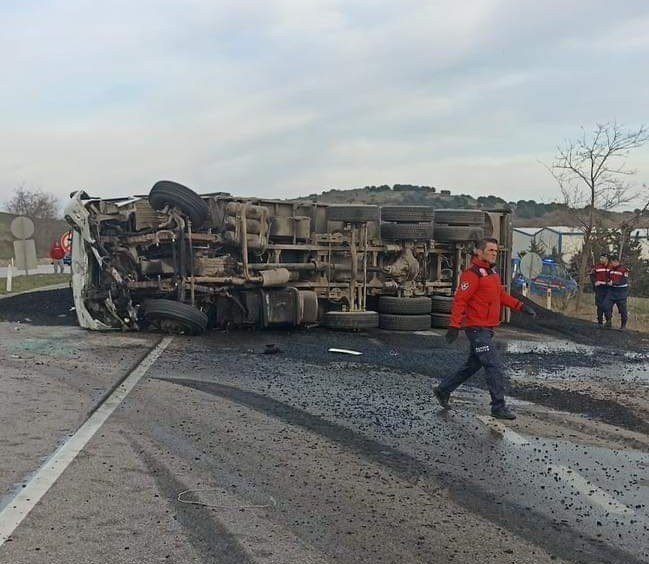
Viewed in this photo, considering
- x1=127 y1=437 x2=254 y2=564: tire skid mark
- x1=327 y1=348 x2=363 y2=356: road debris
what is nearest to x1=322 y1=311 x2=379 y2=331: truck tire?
x1=327 y1=348 x2=363 y2=356: road debris

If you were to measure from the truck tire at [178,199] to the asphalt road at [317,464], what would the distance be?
2.80 metres

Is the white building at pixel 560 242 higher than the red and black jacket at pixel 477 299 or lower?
lower

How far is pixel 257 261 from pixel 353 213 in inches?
73.3

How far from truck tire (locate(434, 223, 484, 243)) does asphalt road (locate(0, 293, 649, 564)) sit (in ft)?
15.4

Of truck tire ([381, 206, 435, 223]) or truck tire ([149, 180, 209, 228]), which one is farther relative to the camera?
truck tire ([381, 206, 435, 223])

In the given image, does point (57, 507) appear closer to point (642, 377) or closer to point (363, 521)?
point (363, 521)

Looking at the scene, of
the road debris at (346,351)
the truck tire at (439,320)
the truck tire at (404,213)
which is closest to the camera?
the road debris at (346,351)

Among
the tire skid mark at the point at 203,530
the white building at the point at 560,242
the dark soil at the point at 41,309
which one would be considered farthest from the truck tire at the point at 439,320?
the white building at the point at 560,242

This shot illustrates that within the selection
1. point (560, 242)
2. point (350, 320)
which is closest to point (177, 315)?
point (350, 320)

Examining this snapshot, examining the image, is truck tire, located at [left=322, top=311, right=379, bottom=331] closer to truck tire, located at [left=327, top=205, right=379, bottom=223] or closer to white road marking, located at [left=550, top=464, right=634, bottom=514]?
truck tire, located at [left=327, top=205, right=379, bottom=223]

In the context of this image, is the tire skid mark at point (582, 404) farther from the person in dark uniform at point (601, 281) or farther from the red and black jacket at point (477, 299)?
the person in dark uniform at point (601, 281)

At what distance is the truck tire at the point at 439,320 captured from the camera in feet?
45.8

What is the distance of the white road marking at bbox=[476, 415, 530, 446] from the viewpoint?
6117 mm

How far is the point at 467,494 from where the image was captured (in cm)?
478
